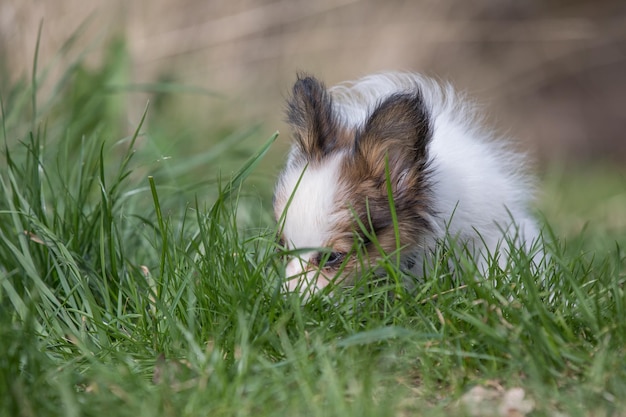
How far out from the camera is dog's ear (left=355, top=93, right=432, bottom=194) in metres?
3.23

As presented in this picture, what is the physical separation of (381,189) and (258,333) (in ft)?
3.13

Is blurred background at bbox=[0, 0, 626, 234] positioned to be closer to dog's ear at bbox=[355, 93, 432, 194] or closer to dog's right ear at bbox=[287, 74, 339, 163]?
dog's right ear at bbox=[287, 74, 339, 163]

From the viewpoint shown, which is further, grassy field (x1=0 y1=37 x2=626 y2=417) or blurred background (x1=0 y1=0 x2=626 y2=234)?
blurred background (x1=0 y1=0 x2=626 y2=234)

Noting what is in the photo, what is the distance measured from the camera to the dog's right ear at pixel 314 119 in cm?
353

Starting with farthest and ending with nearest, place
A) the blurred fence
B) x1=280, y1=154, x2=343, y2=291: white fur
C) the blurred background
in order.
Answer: the blurred fence, the blurred background, x1=280, y1=154, x2=343, y2=291: white fur

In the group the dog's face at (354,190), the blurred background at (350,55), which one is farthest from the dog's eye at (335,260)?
the blurred background at (350,55)

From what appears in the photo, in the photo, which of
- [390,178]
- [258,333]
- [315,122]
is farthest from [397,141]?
[258,333]

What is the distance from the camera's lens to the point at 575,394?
7.72 feet

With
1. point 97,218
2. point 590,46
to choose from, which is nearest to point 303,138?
point 97,218

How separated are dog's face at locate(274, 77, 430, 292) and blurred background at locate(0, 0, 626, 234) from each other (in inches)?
63.5

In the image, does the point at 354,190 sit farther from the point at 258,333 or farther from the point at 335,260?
the point at 258,333

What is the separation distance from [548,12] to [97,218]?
9205mm

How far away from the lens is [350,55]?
866 cm

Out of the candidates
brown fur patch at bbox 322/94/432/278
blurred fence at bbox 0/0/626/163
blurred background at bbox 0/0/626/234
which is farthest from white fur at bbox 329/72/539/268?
blurred fence at bbox 0/0/626/163
